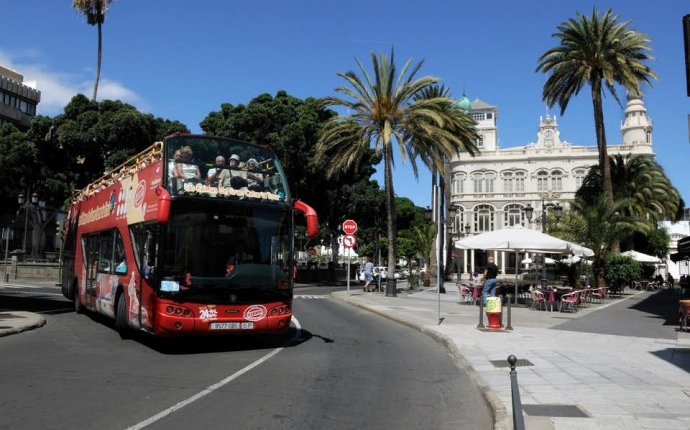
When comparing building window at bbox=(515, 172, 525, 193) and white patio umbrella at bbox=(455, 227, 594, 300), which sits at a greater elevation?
building window at bbox=(515, 172, 525, 193)

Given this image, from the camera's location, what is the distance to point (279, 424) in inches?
232

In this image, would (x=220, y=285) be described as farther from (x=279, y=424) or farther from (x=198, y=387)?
(x=279, y=424)

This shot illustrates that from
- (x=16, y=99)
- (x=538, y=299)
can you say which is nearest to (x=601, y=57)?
(x=538, y=299)

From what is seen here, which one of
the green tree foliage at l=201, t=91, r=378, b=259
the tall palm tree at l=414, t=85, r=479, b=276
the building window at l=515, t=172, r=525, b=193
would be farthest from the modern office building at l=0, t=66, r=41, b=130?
the building window at l=515, t=172, r=525, b=193

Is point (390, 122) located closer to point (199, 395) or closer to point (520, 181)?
point (199, 395)

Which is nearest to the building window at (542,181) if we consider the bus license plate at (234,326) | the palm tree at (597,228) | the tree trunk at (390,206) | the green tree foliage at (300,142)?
the green tree foliage at (300,142)

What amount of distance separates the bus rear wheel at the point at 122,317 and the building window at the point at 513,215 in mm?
72902

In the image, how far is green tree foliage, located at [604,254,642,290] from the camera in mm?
32062

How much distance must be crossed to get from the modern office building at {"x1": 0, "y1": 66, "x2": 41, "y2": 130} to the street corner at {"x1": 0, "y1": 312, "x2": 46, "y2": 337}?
170 ft

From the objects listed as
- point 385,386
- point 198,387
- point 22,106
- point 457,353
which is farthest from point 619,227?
point 22,106

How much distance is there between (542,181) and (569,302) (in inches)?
2386

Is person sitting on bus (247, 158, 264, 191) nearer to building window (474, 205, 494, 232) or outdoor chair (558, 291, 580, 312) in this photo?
outdoor chair (558, 291, 580, 312)

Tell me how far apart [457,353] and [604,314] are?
38.4ft

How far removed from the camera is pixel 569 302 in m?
21.4
